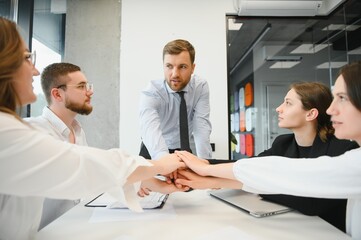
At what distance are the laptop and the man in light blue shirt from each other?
2.63 ft

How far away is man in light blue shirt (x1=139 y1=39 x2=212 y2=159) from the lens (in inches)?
87.7

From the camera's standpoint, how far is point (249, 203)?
1.23 m

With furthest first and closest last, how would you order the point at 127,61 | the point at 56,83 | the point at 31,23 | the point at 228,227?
1. the point at 127,61
2. the point at 31,23
3. the point at 56,83
4. the point at 228,227

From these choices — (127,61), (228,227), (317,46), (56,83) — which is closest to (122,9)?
(127,61)

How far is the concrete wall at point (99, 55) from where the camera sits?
10.9 ft

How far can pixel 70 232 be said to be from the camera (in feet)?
3.03

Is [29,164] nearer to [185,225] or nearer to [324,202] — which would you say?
[185,225]

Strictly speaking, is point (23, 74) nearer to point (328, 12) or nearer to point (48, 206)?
point (48, 206)

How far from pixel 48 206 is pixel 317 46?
4.14 m

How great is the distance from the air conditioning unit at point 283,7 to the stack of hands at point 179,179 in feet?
8.48

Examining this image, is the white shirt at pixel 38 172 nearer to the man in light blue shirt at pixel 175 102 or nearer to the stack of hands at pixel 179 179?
the stack of hands at pixel 179 179

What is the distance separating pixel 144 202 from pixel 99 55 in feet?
8.53

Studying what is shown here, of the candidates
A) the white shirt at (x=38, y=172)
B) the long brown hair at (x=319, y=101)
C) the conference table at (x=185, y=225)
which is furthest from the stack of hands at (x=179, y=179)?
the long brown hair at (x=319, y=101)

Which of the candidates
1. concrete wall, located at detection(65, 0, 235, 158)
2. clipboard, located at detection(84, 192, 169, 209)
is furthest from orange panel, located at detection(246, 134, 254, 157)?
clipboard, located at detection(84, 192, 169, 209)
